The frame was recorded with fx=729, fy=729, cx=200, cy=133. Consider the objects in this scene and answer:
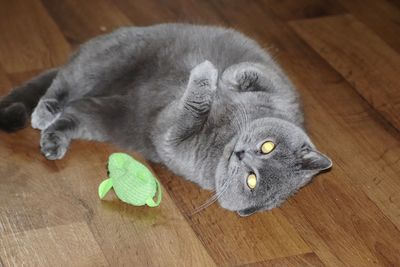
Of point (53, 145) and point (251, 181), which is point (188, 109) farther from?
point (53, 145)

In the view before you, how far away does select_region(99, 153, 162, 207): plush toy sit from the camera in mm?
1929

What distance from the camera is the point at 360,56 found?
2.74m

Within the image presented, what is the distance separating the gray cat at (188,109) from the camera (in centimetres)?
191

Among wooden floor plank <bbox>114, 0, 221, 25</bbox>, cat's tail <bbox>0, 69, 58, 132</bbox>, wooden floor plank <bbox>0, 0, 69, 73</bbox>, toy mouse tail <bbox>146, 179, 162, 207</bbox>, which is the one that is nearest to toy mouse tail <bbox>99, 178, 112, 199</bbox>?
toy mouse tail <bbox>146, 179, 162, 207</bbox>

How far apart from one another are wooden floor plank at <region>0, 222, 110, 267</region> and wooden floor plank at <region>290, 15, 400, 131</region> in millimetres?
1118

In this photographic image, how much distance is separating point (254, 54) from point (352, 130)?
425 mm

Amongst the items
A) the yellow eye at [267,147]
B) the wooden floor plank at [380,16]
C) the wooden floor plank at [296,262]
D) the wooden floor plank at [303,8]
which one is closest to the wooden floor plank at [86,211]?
the wooden floor plank at [296,262]

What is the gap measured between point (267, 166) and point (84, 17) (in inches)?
49.2

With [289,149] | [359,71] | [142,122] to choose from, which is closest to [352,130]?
[359,71]

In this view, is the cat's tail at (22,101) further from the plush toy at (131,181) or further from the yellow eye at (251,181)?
the yellow eye at (251,181)

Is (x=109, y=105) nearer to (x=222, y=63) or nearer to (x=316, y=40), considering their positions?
(x=222, y=63)

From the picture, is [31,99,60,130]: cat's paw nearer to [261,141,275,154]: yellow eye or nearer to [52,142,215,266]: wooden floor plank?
[52,142,215,266]: wooden floor plank

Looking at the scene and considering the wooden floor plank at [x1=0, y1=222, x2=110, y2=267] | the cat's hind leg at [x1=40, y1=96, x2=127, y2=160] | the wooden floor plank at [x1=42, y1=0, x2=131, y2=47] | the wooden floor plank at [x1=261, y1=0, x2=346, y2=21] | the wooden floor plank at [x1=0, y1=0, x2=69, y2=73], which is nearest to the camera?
the wooden floor plank at [x1=0, y1=222, x2=110, y2=267]

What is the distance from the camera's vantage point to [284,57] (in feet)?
8.86
